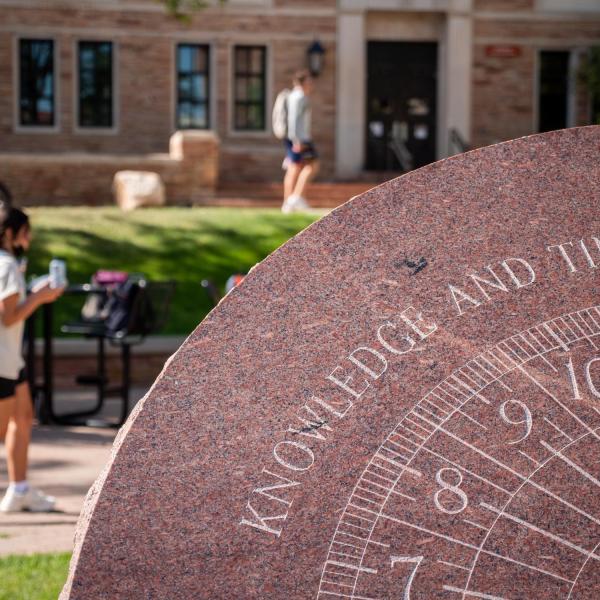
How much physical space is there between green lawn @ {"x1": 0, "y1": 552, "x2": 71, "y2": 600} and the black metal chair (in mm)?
3875

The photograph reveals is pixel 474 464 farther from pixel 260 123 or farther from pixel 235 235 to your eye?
pixel 260 123

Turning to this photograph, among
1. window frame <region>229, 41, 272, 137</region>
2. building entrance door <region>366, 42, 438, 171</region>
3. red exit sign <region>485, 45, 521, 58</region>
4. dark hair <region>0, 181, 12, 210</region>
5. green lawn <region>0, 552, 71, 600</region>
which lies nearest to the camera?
green lawn <region>0, 552, 71, 600</region>

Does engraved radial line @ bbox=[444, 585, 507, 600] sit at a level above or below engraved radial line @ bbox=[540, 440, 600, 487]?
below

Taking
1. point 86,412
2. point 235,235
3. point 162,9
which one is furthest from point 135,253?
point 162,9

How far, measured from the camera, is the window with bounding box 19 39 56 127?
26422mm

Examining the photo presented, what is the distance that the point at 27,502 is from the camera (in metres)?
6.76

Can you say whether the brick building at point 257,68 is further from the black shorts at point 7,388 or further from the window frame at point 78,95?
the black shorts at point 7,388

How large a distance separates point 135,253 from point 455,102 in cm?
1282

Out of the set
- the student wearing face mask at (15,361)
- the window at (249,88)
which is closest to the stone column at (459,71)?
the window at (249,88)

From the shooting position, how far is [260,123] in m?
27.0

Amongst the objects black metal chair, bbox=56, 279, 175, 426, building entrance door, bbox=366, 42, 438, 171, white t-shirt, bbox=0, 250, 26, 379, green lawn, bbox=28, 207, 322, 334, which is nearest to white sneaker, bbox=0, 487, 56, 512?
white t-shirt, bbox=0, 250, 26, 379

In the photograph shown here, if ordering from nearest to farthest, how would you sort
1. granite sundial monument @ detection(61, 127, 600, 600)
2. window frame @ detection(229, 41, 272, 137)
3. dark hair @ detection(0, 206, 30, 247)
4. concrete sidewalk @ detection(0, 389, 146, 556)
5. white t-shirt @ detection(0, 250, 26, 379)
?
granite sundial monument @ detection(61, 127, 600, 600) → concrete sidewalk @ detection(0, 389, 146, 556) → white t-shirt @ detection(0, 250, 26, 379) → dark hair @ detection(0, 206, 30, 247) → window frame @ detection(229, 41, 272, 137)

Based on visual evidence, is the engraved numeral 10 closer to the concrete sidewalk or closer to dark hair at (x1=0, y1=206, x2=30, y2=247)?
the concrete sidewalk

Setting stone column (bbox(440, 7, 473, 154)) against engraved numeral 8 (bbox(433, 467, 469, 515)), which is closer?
engraved numeral 8 (bbox(433, 467, 469, 515))
